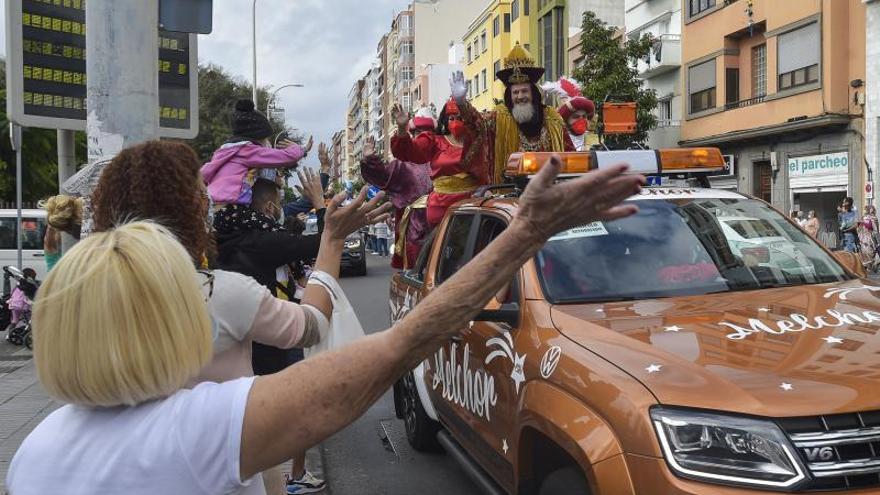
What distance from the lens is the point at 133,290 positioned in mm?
1431

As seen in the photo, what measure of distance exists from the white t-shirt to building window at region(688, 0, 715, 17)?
Answer: 28.6 m

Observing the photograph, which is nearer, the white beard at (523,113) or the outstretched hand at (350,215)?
the outstretched hand at (350,215)

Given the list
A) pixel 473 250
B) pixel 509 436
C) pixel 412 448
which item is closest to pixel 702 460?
pixel 509 436

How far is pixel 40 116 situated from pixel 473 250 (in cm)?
342

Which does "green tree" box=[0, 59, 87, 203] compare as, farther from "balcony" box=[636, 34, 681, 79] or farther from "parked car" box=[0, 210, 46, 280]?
"balcony" box=[636, 34, 681, 79]

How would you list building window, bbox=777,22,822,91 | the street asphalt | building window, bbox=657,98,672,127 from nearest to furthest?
the street asphalt < building window, bbox=777,22,822,91 < building window, bbox=657,98,672,127

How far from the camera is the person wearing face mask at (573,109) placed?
653cm

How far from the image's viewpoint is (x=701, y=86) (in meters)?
27.7

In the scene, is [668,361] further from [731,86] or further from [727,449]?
[731,86]

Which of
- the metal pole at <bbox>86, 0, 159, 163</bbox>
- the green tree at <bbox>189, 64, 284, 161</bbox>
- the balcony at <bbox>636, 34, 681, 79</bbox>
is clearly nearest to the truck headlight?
the metal pole at <bbox>86, 0, 159, 163</bbox>

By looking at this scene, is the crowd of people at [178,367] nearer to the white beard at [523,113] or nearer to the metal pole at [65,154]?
the white beard at [523,113]

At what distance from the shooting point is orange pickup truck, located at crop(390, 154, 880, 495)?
221 cm

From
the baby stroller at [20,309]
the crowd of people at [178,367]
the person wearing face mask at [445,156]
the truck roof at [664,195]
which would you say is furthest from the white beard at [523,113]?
the baby stroller at [20,309]

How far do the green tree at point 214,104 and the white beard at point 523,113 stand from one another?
2798 cm
